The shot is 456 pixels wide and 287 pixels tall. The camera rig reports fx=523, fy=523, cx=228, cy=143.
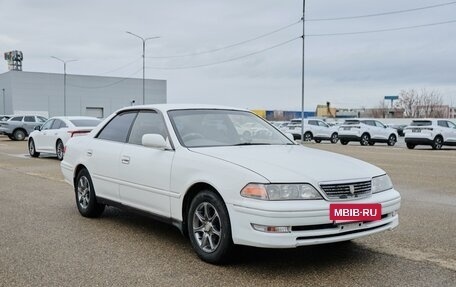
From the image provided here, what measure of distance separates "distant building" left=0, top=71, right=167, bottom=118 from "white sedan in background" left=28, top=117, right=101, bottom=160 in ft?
218

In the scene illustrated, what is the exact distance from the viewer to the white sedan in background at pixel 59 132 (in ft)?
52.5

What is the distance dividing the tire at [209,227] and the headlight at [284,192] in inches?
15.9

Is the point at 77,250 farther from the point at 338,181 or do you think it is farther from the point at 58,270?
the point at 338,181

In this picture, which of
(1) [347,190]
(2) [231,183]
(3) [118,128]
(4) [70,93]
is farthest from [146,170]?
(4) [70,93]

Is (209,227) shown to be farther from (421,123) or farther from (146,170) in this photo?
(421,123)

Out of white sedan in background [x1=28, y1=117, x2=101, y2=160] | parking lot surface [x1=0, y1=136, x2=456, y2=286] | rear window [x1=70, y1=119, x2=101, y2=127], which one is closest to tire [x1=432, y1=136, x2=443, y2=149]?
white sedan in background [x1=28, y1=117, x2=101, y2=160]

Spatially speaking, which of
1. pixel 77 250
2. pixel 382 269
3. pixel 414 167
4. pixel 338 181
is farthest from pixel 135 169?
pixel 414 167

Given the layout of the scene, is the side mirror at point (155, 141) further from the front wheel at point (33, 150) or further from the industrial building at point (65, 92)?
the industrial building at point (65, 92)

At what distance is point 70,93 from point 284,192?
8556 cm

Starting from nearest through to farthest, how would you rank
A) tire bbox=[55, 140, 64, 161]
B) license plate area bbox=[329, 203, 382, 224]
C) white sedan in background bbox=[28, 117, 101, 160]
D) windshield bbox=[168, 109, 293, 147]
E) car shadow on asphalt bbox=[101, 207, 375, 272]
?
license plate area bbox=[329, 203, 382, 224], car shadow on asphalt bbox=[101, 207, 375, 272], windshield bbox=[168, 109, 293, 147], white sedan in background bbox=[28, 117, 101, 160], tire bbox=[55, 140, 64, 161]

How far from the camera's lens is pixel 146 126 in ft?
20.3

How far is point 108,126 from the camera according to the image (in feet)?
22.9

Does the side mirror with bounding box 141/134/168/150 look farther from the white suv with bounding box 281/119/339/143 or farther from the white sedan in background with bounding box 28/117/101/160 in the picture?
the white suv with bounding box 281/119/339/143

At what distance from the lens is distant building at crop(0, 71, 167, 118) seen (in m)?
80.9
